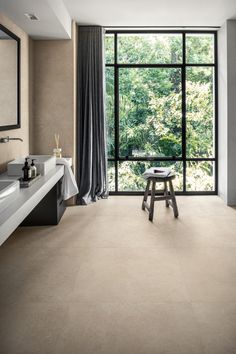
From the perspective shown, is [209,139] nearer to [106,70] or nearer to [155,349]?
[106,70]

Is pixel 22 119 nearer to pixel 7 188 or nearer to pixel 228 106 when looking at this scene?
pixel 7 188

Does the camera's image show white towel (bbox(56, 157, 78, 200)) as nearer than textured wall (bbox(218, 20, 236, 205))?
Yes

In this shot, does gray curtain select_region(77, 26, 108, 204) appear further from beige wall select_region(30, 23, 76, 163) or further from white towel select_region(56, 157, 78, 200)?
white towel select_region(56, 157, 78, 200)

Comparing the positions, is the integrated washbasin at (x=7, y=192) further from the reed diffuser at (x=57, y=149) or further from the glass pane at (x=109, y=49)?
the glass pane at (x=109, y=49)

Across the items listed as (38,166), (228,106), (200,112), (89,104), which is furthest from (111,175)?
(38,166)

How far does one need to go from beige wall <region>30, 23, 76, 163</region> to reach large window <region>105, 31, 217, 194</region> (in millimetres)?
850

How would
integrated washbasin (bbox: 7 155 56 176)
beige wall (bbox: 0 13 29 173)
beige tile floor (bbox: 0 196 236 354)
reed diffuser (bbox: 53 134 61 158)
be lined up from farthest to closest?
1. reed diffuser (bbox: 53 134 61 158)
2. beige wall (bbox: 0 13 29 173)
3. integrated washbasin (bbox: 7 155 56 176)
4. beige tile floor (bbox: 0 196 236 354)

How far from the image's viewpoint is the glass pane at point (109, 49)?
6.18 m

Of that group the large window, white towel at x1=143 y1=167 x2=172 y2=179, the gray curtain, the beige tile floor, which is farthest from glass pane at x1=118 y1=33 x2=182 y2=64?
the beige tile floor

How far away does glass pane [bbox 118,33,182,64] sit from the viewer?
6.21 metres

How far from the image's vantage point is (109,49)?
622 centimetres

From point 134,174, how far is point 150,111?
3.44ft

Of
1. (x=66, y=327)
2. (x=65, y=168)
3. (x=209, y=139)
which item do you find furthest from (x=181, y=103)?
(x=66, y=327)

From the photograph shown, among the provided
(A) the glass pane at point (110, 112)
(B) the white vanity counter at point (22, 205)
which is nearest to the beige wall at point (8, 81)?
(B) the white vanity counter at point (22, 205)
